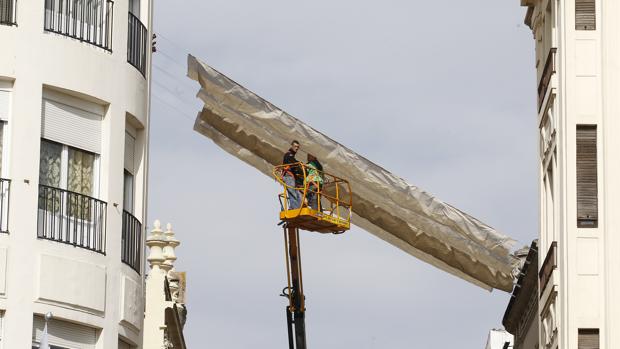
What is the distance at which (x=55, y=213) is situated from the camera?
123 feet

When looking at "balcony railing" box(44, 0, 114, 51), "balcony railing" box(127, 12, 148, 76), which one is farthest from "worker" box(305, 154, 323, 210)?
"balcony railing" box(44, 0, 114, 51)

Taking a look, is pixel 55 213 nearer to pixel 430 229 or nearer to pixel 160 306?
pixel 160 306

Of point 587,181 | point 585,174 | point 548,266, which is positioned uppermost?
point 585,174

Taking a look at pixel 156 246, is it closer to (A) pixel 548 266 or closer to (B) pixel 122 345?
(A) pixel 548 266

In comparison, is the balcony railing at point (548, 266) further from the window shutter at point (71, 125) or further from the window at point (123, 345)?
the window shutter at point (71, 125)

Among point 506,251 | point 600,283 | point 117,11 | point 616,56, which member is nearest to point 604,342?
point 600,283

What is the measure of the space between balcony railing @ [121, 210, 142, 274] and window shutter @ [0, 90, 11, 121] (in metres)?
3.67

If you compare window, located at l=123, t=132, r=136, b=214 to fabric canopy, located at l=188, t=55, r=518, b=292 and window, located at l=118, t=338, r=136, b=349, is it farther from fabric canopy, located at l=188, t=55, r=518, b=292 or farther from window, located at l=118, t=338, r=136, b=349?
fabric canopy, located at l=188, t=55, r=518, b=292

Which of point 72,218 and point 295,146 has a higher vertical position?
point 295,146

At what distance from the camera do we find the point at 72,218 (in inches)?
1489

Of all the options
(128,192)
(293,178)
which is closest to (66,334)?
(128,192)

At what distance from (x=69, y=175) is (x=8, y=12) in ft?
11.0

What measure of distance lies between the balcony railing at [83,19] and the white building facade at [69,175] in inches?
0.8

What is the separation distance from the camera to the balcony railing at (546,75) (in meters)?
54.8
